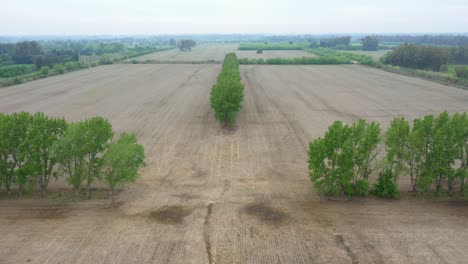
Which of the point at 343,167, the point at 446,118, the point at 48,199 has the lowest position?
the point at 48,199

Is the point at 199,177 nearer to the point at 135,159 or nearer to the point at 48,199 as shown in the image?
the point at 135,159

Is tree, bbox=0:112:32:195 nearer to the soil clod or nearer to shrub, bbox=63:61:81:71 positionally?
the soil clod

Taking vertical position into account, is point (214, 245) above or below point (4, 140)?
below

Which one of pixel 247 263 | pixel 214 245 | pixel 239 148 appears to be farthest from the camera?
pixel 239 148

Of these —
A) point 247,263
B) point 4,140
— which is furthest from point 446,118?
point 4,140

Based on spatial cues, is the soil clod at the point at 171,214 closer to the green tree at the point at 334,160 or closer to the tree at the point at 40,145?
the tree at the point at 40,145

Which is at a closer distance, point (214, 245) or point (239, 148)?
point (214, 245)

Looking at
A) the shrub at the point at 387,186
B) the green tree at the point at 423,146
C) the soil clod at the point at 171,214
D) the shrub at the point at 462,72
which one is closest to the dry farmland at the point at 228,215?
the soil clod at the point at 171,214

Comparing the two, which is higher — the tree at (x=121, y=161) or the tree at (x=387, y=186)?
the tree at (x=121, y=161)
